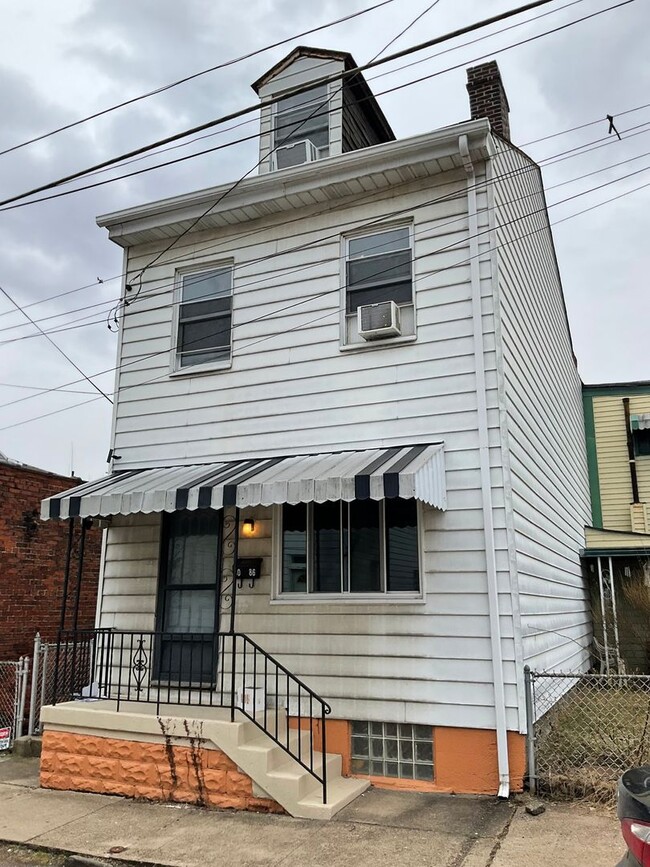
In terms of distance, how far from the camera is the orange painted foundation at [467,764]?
630 cm

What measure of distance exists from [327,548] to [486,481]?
6.35 feet

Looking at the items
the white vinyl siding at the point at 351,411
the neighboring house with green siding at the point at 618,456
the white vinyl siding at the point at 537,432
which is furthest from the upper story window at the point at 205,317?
the neighboring house with green siding at the point at 618,456

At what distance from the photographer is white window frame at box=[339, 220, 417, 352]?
767 cm

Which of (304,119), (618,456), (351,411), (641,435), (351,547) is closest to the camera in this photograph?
(351,547)

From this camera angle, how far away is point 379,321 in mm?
7695

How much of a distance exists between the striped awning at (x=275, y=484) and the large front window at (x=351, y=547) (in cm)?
60

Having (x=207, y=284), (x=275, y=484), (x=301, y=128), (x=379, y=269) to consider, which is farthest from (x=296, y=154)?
(x=275, y=484)

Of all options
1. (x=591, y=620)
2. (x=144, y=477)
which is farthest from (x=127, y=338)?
(x=591, y=620)

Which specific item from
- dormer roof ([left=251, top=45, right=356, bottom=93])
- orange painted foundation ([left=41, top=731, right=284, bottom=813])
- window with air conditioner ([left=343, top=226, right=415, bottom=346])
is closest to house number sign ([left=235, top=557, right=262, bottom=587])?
orange painted foundation ([left=41, top=731, right=284, bottom=813])

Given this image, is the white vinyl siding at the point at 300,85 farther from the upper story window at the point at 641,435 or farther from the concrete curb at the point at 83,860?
the upper story window at the point at 641,435

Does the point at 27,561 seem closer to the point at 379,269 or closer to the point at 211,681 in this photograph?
the point at 211,681

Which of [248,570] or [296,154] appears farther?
[296,154]

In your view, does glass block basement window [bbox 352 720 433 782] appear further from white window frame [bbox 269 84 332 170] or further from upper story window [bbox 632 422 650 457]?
upper story window [bbox 632 422 650 457]

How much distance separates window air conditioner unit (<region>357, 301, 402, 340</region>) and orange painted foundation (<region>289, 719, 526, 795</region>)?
13.5ft
